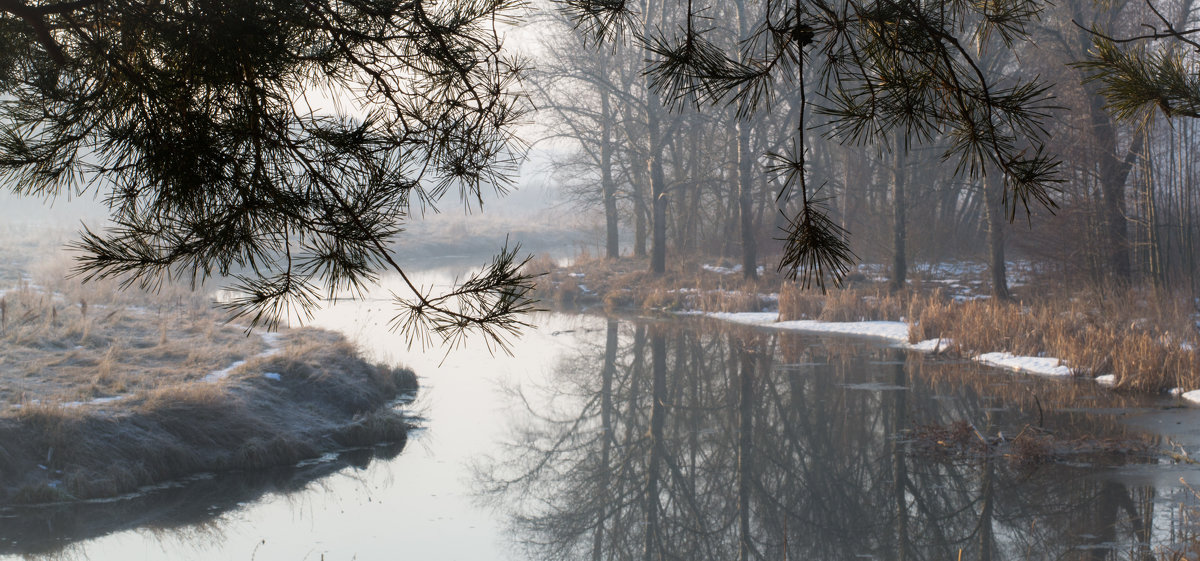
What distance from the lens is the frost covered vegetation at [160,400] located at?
7527 millimetres

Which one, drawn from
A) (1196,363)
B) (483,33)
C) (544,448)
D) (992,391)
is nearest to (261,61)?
(483,33)

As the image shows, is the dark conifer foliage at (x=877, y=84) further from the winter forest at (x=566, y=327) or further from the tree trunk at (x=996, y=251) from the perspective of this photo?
the tree trunk at (x=996, y=251)

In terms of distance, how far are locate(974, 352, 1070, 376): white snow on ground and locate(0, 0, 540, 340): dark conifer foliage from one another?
953cm

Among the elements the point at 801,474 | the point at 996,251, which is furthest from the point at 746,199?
the point at 801,474

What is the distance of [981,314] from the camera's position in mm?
14078

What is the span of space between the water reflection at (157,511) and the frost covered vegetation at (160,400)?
19cm

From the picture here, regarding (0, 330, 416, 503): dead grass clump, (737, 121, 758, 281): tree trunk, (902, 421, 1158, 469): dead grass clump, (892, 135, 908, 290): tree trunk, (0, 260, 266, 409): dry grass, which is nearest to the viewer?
(0, 330, 416, 503): dead grass clump

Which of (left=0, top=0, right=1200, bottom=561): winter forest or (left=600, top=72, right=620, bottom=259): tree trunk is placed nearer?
(left=0, top=0, right=1200, bottom=561): winter forest

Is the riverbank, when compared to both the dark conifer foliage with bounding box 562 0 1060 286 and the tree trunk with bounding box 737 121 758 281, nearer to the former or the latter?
the tree trunk with bounding box 737 121 758 281

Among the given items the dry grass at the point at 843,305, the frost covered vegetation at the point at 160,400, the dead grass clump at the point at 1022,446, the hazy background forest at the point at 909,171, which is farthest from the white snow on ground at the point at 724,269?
the dead grass clump at the point at 1022,446

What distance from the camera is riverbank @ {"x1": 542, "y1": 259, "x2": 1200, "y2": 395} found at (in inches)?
431

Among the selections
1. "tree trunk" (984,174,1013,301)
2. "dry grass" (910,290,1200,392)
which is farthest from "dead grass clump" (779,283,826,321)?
"tree trunk" (984,174,1013,301)

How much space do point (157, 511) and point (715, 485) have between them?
4513mm

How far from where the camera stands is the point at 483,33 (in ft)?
14.2
